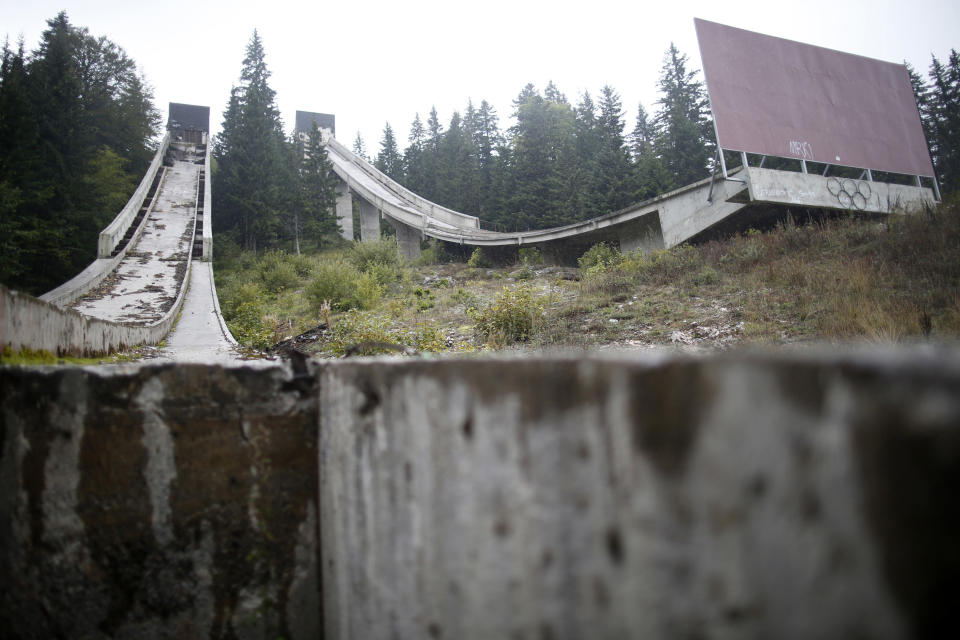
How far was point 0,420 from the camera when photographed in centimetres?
121

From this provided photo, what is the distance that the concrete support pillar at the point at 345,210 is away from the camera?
2905 cm

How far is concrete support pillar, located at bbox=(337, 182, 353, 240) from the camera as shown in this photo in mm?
29047

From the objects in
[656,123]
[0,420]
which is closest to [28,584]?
[0,420]

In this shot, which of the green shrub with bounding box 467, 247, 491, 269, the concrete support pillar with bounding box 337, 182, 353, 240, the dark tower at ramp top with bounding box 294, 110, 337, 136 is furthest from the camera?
the dark tower at ramp top with bounding box 294, 110, 337, 136

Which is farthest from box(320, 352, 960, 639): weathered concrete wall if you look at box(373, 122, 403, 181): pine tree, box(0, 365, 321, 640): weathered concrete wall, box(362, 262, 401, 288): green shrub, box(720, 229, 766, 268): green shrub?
box(373, 122, 403, 181): pine tree

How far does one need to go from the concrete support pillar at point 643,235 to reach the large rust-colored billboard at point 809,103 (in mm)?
3157

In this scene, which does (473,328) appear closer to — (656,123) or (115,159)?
(115,159)

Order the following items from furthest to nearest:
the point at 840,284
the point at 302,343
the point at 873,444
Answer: the point at 302,343 < the point at 840,284 < the point at 873,444

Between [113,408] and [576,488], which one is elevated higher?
[113,408]

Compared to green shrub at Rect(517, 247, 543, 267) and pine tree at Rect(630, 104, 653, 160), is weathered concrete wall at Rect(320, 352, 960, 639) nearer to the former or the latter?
green shrub at Rect(517, 247, 543, 267)

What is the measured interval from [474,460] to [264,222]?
28.3 m

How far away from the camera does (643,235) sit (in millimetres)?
14656

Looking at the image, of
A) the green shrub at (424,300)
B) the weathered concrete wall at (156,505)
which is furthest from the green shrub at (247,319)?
the weathered concrete wall at (156,505)

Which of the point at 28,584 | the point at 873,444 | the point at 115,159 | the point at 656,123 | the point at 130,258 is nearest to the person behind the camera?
the point at 873,444
